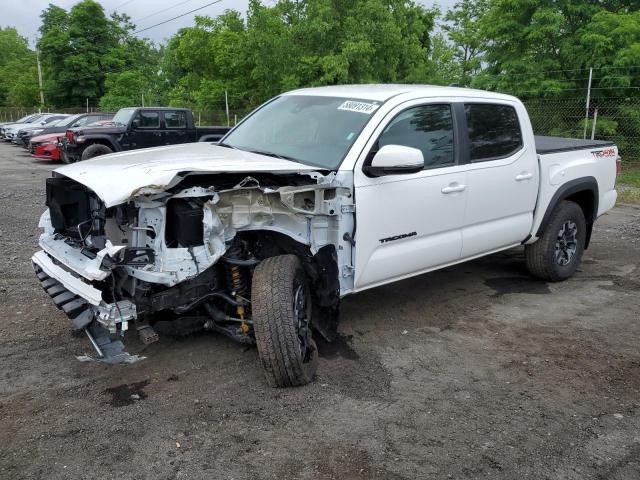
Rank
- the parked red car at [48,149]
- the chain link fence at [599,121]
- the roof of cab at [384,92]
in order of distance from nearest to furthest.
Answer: the roof of cab at [384,92] < the chain link fence at [599,121] < the parked red car at [48,149]

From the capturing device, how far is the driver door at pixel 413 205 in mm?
4133

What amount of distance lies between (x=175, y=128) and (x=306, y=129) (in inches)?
444

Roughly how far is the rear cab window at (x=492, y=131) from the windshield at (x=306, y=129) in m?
1.06

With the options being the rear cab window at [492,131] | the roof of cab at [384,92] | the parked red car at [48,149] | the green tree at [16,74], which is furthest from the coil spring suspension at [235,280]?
the green tree at [16,74]

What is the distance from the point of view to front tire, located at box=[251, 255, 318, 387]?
3557 millimetres

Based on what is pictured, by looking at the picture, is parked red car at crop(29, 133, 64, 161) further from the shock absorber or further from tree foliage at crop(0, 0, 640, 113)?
the shock absorber

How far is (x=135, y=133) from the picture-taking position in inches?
579

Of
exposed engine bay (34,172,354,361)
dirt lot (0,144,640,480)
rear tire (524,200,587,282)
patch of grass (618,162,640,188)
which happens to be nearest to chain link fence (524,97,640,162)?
patch of grass (618,162,640,188)

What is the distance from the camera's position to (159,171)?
3.36 meters

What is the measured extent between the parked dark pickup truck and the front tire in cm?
1099

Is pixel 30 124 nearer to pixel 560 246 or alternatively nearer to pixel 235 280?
pixel 560 246

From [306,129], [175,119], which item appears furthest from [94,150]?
[306,129]

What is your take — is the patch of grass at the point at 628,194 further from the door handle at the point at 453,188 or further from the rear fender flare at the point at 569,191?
the door handle at the point at 453,188

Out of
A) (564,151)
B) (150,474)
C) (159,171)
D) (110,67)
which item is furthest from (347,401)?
(110,67)
